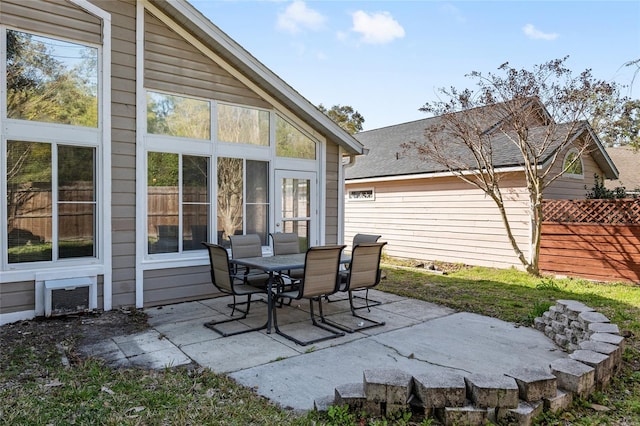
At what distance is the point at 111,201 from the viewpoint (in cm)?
532

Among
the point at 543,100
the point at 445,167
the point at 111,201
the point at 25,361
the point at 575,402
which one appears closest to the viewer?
the point at 575,402

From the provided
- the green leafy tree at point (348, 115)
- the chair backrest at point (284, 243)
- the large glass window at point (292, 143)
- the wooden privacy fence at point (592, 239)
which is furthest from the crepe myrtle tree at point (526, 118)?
the green leafy tree at point (348, 115)

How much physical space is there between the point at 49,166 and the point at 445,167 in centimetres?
836

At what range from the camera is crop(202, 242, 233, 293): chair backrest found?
4664 mm

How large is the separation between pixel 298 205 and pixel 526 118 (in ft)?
16.1

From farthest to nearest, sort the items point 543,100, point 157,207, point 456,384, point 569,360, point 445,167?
1. point 445,167
2. point 543,100
3. point 157,207
4. point 569,360
5. point 456,384

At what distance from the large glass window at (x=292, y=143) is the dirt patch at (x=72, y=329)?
345cm

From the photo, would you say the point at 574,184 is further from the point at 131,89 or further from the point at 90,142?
the point at 90,142

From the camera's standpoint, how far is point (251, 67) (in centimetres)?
625

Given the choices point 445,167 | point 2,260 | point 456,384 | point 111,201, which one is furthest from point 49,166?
point 445,167

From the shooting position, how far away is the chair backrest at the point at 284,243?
626cm

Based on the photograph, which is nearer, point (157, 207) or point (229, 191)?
point (157, 207)

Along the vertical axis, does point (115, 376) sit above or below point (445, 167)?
below

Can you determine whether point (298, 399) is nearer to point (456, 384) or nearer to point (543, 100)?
point (456, 384)
